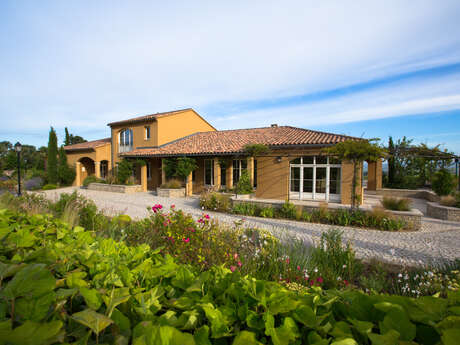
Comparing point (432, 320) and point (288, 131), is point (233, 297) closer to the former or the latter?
point (432, 320)

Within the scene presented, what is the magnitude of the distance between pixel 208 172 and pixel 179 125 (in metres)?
7.15

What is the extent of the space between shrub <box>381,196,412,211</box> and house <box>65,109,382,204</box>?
199 cm

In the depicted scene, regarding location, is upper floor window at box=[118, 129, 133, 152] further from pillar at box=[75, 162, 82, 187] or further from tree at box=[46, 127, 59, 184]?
tree at box=[46, 127, 59, 184]

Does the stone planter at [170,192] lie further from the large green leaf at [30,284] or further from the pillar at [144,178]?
the large green leaf at [30,284]

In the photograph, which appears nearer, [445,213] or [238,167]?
[445,213]

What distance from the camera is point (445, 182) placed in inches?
539

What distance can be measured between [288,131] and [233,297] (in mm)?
18401

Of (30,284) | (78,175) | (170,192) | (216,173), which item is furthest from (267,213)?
(78,175)

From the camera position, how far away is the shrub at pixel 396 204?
969 cm

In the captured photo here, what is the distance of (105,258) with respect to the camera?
1.36 metres

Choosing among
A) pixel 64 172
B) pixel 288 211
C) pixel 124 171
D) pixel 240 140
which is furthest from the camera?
pixel 64 172

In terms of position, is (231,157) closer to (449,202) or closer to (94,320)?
(449,202)

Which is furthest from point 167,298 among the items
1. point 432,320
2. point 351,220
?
point 351,220

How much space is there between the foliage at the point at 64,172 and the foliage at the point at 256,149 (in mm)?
20217
